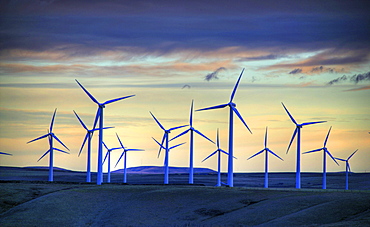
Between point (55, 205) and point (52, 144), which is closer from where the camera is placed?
point (55, 205)

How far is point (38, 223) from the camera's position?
61.5 metres

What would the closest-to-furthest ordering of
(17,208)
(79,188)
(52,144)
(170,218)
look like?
(170,218), (17,208), (79,188), (52,144)

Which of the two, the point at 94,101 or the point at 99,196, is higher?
the point at 94,101

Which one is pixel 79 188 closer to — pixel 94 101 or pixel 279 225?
pixel 94 101

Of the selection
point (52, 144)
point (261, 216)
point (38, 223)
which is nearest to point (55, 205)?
point (38, 223)

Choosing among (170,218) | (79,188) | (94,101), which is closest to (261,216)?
(170,218)

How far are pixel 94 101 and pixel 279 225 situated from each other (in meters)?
56.2

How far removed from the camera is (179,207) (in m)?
70.2

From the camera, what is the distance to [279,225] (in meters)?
53.0

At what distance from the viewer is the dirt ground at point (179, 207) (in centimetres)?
5650

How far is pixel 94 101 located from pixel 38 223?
139 feet

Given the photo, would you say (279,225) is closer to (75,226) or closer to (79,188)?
(75,226)

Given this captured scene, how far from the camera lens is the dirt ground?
185ft

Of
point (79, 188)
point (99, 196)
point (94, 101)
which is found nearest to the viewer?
point (99, 196)
